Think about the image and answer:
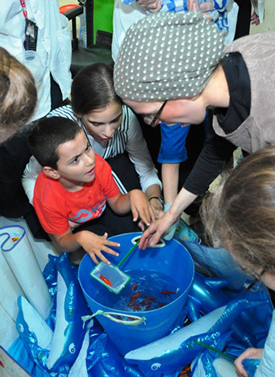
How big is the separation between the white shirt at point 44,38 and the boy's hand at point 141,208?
0.50 m

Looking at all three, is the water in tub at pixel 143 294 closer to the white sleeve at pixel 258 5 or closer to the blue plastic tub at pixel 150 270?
the blue plastic tub at pixel 150 270

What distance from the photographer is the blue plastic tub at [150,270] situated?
112 centimetres

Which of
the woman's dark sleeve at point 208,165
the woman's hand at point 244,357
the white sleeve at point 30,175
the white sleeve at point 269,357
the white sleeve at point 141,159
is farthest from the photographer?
the white sleeve at point 141,159

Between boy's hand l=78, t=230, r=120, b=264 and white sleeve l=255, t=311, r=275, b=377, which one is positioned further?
boy's hand l=78, t=230, r=120, b=264

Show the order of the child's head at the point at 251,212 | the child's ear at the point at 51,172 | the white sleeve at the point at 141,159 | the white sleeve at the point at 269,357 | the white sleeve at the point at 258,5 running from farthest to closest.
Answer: the white sleeve at the point at 258,5
the white sleeve at the point at 141,159
the child's ear at the point at 51,172
the white sleeve at the point at 269,357
the child's head at the point at 251,212

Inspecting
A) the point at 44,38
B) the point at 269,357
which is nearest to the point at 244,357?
the point at 269,357

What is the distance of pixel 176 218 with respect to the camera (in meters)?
1.32

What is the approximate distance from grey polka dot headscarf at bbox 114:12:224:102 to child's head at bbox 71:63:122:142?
0.41 meters

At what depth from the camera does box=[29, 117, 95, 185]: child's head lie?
1309 millimetres

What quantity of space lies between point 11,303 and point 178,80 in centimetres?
93

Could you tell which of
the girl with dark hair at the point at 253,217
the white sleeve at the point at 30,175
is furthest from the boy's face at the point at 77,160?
the girl with dark hair at the point at 253,217

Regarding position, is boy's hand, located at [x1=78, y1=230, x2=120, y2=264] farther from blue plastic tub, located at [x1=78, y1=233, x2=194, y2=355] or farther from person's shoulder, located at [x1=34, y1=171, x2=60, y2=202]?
person's shoulder, located at [x1=34, y1=171, x2=60, y2=202]

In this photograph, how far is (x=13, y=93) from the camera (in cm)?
95

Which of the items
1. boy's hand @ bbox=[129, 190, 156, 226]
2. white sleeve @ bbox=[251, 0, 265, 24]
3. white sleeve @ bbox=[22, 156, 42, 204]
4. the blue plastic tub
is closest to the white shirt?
white sleeve @ bbox=[22, 156, 42, 204]
